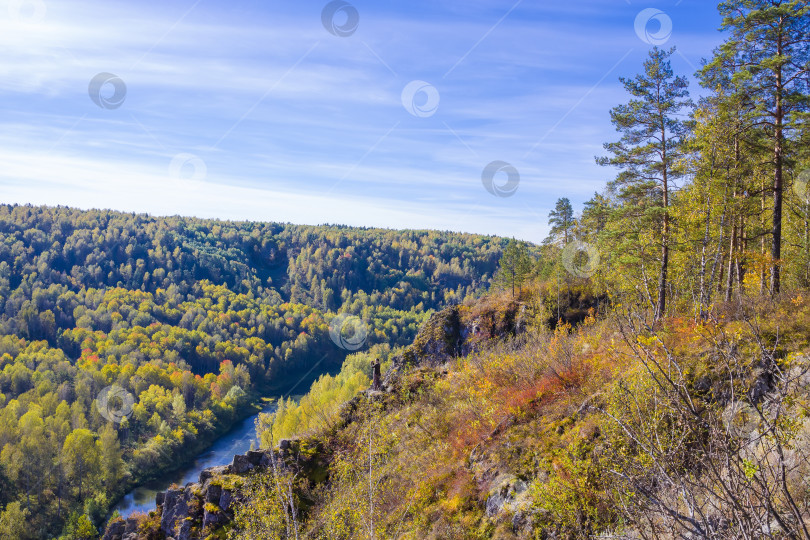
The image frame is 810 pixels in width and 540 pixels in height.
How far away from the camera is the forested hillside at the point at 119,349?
56.4 metres

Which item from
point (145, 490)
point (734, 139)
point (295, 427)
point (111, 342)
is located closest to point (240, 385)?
point (111, 342)

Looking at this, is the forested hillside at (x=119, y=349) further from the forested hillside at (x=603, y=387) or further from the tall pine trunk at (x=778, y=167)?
the tall pine trunk at (x=778, y=167)

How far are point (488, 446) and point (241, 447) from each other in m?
67.2

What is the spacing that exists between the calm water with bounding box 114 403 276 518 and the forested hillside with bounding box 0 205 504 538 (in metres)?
1.97

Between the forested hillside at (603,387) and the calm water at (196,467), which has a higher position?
the forested hillside at (603,387)

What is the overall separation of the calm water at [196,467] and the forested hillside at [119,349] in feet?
6.48

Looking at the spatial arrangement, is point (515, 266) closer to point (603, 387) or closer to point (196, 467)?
point (603, 387)

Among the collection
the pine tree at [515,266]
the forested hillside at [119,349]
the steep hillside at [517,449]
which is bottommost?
the forested hillside at [119,349]

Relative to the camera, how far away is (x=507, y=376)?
63.9ft

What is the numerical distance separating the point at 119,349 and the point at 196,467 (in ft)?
178

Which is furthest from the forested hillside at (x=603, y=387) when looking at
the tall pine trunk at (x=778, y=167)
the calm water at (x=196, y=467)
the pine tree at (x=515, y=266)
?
the calm water at (x=196, y=467)

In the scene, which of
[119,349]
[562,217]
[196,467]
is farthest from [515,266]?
[119,349]

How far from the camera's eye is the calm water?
54.8 meters

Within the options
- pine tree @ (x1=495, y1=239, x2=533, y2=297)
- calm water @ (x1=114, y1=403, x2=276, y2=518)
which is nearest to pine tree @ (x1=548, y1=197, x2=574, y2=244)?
pine tree @ (x1=495, y1=239, x2=533, y2=297)
